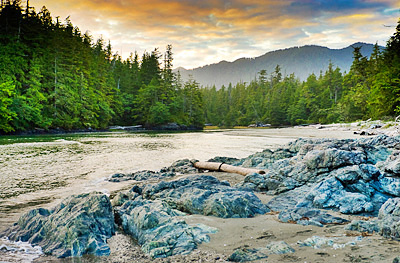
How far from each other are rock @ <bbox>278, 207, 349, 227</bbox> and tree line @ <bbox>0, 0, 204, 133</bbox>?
3379 centimetres

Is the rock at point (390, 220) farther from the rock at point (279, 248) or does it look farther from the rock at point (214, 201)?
the rock at point (214, 201)

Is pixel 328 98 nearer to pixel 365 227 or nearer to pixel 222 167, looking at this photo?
pixel 222 167

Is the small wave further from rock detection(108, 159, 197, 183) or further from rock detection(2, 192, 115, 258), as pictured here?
rock detection(108, 159, 197, 183)

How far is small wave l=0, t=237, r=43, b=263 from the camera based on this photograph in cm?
428

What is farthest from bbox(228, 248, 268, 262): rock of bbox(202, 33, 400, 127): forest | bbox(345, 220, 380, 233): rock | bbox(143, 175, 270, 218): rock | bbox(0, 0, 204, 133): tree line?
bbox(202, 33, 400, 127): forest

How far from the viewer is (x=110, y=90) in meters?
65.8

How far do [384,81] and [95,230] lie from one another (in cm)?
4258

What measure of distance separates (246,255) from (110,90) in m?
67.6

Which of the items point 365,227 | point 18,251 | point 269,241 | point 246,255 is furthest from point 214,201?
point 18,251

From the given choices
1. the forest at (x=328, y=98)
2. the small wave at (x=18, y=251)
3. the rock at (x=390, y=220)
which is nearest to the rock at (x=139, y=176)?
the small wave at (x=18, y=251)

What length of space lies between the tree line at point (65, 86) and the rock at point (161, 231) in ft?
103

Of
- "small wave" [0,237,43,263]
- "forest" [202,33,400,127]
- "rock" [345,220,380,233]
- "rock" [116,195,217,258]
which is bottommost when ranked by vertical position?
"small wave" [0,237,43,263]

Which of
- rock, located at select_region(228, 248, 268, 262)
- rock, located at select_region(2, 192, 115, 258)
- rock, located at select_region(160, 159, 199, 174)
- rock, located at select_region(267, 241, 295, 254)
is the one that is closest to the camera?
rock, located at select_region(228, 248, 268, 262)

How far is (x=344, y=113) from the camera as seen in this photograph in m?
61.1
